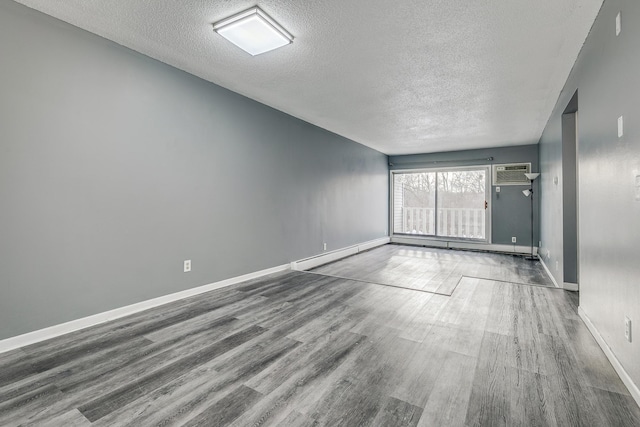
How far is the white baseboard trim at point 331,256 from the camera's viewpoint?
4.61 metres

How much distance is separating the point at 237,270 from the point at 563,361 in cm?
322

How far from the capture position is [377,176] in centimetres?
751

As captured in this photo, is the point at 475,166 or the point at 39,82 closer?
the point at 39,82

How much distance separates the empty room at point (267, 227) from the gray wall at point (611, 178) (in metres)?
0.02

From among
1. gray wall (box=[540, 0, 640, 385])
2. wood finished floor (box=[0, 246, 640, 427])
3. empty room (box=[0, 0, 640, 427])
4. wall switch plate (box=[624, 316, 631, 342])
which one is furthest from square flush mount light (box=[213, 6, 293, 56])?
wall switch plate (box=[624, 316, 631, 342])

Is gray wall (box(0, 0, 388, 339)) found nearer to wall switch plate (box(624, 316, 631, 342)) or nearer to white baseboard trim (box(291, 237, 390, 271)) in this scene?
white baseboard trim (box(291, 237, 390, 271))

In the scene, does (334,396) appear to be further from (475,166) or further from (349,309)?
(475,166)

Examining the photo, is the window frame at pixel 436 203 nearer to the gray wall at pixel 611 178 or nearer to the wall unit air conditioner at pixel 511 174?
the wall unit air conditioner at pixel 511 174

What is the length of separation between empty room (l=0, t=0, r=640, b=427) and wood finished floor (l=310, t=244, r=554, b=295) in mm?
106

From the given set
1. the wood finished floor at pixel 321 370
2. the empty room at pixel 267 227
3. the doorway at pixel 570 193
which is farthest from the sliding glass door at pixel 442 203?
the wood finished floor at pixel 321 370

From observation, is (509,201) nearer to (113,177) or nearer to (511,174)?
(511,174)

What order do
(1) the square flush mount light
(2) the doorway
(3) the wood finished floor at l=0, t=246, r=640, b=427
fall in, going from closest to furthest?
(3) the wood finished floor at l=0, t=246, r=640, b=427 < (1) the square flush mount light < (2) the doorway

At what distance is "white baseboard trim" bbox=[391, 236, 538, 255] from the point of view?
6484 millimetres

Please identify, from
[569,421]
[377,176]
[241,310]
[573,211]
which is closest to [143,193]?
[241,310]
